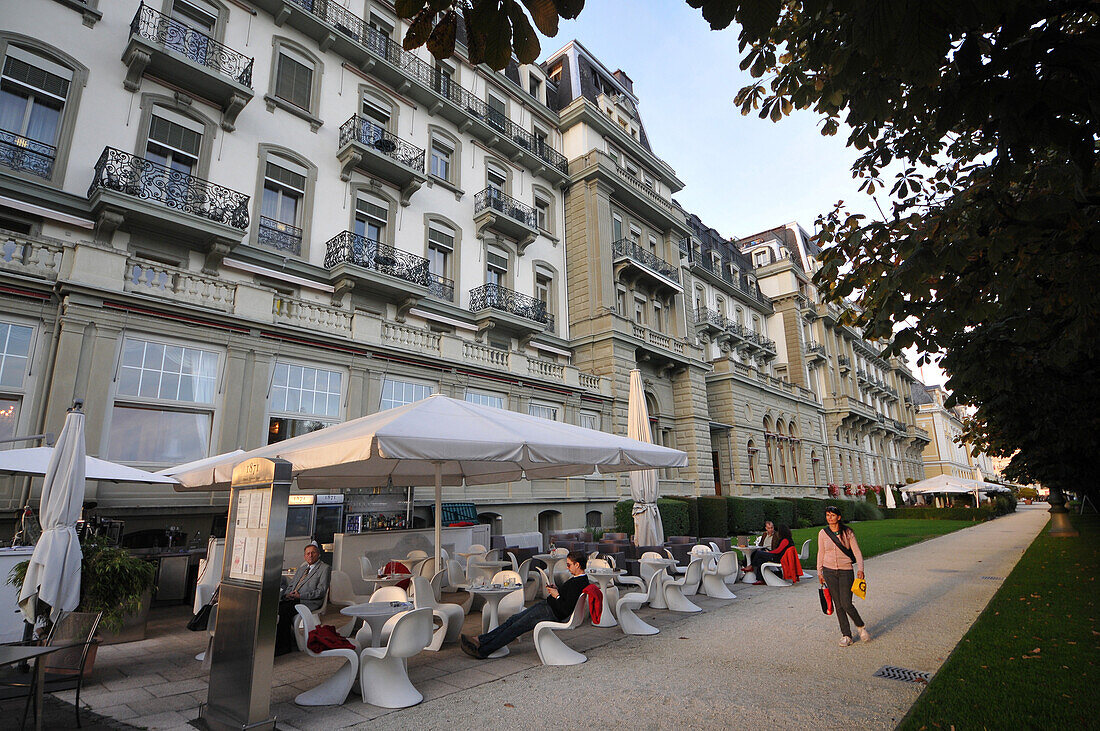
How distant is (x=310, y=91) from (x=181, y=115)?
437 centimetres

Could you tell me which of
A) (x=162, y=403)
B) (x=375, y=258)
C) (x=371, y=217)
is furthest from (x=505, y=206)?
(x=162, y=403)

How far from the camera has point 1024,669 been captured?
5.77 m

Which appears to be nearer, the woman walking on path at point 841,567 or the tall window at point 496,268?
the woman walking on path at point 841,567

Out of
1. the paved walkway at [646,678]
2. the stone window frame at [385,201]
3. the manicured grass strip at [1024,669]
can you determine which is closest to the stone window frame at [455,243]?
the stone window frame at [385,201]

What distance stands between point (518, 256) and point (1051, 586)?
19148 mm

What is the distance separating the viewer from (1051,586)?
10500 mm

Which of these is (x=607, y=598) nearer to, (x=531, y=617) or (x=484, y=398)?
(x=531, y=617)

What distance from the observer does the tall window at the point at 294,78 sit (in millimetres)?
17594

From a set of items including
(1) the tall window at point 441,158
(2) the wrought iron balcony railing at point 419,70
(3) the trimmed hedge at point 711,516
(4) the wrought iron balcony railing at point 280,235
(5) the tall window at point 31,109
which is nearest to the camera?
(5) the tall window at point 31,109

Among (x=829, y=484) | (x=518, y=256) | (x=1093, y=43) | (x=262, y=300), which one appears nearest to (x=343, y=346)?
(x=262, y=300)

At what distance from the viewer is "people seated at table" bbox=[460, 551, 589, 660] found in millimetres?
6691

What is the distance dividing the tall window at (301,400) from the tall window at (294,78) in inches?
349

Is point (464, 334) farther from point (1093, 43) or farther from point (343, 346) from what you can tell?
point (1093, 43)

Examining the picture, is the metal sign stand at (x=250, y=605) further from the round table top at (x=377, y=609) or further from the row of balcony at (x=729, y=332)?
the row of balcony at (x=729, y=332)
